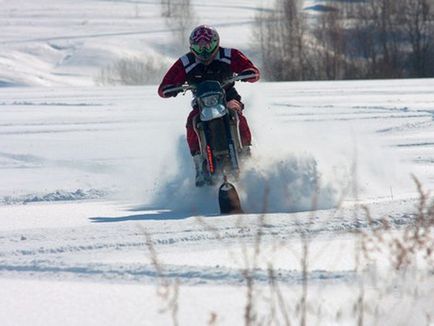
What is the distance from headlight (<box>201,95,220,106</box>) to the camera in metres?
8.41

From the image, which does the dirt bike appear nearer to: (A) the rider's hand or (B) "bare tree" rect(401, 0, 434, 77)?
(A) the rider's hand

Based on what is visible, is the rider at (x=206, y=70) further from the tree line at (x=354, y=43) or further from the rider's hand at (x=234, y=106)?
the tree line at (x=354, y=43)

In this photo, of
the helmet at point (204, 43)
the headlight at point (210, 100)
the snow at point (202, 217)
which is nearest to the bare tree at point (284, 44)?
the snow at point (202, 217)

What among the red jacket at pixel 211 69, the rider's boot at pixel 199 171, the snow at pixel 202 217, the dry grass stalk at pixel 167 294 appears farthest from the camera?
the red jacket at pixel 211 69

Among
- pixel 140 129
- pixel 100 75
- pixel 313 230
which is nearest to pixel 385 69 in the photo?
pixel 100 75

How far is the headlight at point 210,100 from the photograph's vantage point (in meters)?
8.41

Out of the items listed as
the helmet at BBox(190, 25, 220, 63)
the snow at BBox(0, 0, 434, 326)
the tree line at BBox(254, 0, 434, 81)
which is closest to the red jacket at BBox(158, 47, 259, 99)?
the helmet at BBox(190, 25, 220, 63)

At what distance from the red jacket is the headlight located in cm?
68

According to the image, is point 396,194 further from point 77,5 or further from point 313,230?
point 77,5

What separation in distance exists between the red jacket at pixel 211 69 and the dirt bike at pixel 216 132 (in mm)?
360

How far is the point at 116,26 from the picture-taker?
71.2 metres

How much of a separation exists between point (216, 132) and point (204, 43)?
2.92 feet

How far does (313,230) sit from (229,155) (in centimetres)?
226

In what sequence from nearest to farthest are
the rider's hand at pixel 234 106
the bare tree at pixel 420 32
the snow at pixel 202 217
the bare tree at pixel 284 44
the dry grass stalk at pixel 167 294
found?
the dry grass stalk at pixel 167 294 → the snow at pixel 202 217 → the rider's hand at pixel 234 106 → the bare tree at pixel 284 44 → the bare tree at pixel 420 32
